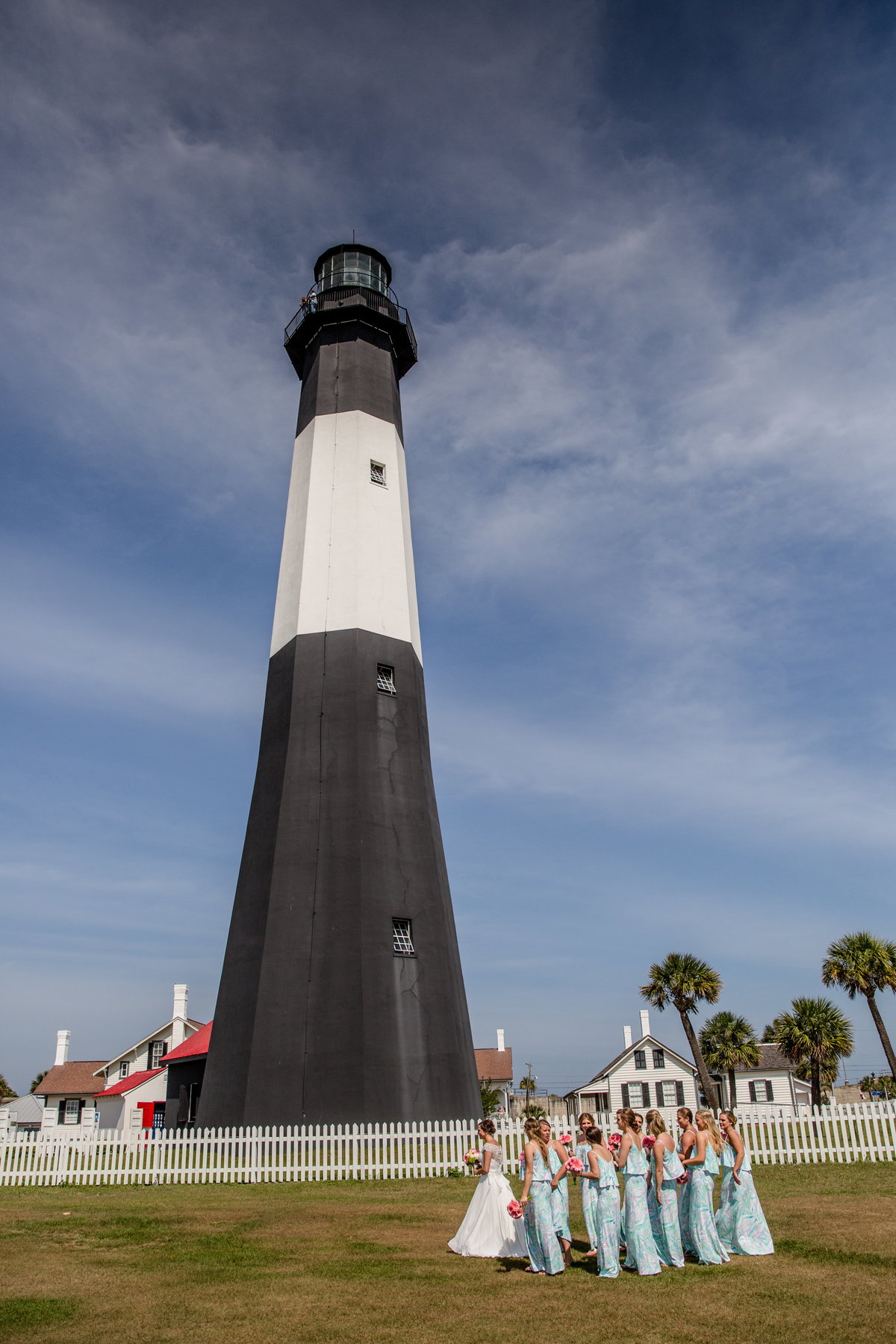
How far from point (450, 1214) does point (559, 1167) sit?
15.8ft

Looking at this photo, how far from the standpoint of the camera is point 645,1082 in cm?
4903

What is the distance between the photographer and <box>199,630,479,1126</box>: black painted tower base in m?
19.4

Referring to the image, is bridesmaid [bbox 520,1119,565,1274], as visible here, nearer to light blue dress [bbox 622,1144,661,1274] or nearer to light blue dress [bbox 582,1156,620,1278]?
light blue dress [bbox 582,1156,620,1278]

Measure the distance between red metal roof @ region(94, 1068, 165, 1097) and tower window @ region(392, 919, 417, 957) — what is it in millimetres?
31726

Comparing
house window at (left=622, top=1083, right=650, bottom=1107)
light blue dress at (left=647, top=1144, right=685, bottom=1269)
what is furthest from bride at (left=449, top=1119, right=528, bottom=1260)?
house window at (left=622, top=1083, right=650, bottom=1107)

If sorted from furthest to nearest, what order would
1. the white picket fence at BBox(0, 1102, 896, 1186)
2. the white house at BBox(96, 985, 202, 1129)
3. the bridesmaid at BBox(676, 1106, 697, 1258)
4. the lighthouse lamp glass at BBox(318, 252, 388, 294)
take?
the white house at BBox(96, 985, 202, 1129) < the lighthouse lamp glass at BBox(318, 252, 388, 294) < the white picket fence at BBox(0, 1102, 896, 1186) < the bridesmaid at BBox(676, 1106, 697, 1258)

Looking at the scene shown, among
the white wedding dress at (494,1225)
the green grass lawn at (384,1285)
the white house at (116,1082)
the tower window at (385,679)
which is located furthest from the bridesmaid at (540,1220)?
the white house at (116,1082)

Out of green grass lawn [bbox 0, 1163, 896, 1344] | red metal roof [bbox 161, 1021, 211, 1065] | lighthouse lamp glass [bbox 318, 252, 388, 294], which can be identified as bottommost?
green grass lawn [bbox 0, 1163, 896, 1344]

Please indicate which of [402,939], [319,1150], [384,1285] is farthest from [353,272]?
[384,1285]

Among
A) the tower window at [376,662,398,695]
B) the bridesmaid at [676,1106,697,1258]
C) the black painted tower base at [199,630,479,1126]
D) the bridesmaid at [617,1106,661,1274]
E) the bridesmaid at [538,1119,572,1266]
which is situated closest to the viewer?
the bridesmaid at [617,1106,661,1274]

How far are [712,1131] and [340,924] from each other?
38.7ft

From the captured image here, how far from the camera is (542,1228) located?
29.9 ft

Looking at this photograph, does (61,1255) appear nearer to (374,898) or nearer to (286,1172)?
(286,1172)

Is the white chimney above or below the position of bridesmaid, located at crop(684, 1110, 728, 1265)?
above
